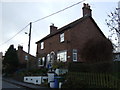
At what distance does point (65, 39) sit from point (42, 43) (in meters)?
9.02

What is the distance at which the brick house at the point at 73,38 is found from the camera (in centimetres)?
2683

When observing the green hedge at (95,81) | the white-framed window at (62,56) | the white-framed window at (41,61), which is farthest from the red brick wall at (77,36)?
the green hedge at (95,81)

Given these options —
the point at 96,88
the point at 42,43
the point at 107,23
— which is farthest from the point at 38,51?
the point at 96,88

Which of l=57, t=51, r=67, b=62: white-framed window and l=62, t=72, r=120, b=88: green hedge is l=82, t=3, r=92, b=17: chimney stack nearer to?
l=57, t=51, r=67, b=62: white-framed window

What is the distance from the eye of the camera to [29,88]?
687 inches

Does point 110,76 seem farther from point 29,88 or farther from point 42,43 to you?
point 42,43

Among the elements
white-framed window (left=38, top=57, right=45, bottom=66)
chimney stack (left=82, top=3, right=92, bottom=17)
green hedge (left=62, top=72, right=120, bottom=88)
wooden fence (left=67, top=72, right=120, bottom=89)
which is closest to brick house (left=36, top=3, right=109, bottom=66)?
chimney stack (left=82, top=3, right=92, bottom=17)

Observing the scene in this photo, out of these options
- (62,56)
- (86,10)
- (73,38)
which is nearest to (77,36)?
(73,38)

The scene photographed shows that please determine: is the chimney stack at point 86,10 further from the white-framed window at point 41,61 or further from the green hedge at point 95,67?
the green hedge at point 95,67

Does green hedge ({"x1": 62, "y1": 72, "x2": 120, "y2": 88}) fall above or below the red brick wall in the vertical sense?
below

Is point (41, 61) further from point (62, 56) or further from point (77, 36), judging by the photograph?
point (77, 36)

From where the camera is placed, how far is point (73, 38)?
2700cm

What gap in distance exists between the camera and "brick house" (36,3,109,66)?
88.0 feet

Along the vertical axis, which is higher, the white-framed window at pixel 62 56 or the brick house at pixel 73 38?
the brick house at pixel 73 38
